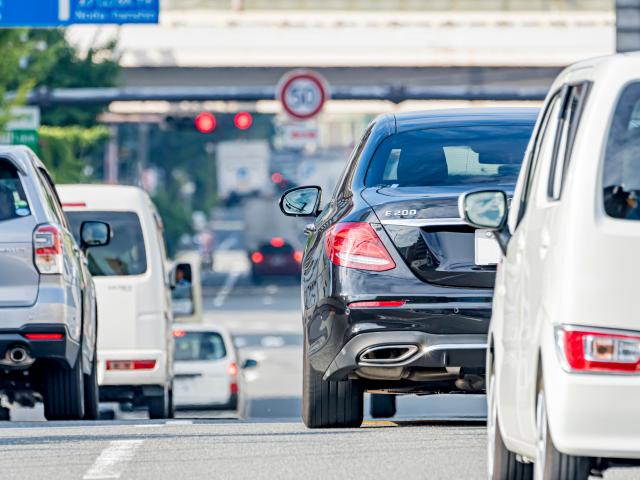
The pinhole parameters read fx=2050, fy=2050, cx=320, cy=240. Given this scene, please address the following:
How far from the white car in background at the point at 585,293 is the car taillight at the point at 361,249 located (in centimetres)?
317

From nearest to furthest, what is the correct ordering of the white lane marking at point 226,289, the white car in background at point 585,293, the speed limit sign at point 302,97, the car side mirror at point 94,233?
1. the white car in background at point 585,293
2. the car side mirror at point 94,233
3. the speed limit sign at point 302,97
4. the white lane marking at point 226,289

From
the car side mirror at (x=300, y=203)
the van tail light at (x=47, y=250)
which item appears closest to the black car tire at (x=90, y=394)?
the van tail light at (x=47, y=250)

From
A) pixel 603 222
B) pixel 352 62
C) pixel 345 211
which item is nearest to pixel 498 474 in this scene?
pixel 603 222

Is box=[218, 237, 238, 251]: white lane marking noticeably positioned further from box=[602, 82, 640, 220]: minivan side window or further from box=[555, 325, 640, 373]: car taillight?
box=[555, 325, 640, 373]: car taillight

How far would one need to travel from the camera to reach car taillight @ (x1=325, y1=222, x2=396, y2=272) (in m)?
10.4

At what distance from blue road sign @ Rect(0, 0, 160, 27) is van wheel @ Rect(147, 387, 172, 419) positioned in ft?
40.3

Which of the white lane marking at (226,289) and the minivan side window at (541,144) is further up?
the minivan side window at (541,144)

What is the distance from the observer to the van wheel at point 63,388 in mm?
12758

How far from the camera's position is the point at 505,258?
308 inches

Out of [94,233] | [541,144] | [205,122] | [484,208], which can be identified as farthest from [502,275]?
[205,122]

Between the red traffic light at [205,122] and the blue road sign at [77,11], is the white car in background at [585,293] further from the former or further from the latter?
the red traffic light at [205,122]

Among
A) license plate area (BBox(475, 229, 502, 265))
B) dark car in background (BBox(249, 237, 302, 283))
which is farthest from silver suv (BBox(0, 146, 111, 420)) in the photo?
dark car in background (BBox(249, 237, 302, 283))

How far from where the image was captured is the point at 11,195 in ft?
40.1

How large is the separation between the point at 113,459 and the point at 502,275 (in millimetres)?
2511
